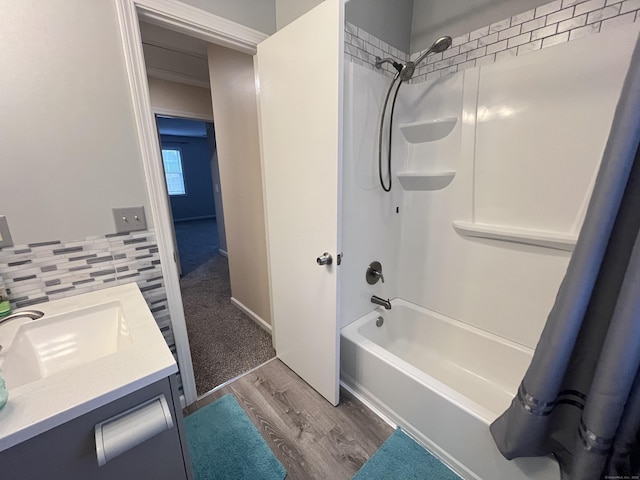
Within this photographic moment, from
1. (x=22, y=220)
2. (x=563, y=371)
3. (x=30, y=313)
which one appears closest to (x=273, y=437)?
(x=30, y=313)

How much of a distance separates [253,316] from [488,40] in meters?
2.63

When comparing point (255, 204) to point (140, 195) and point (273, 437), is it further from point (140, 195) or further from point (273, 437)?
point (273, 437)

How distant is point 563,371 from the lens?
2.95 ft

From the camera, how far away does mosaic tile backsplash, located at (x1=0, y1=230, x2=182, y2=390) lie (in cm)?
104

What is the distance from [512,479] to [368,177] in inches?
61.7

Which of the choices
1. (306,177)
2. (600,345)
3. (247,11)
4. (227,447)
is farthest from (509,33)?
(227,447)

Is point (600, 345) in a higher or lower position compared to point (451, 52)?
lower

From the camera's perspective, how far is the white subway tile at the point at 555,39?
121 cm

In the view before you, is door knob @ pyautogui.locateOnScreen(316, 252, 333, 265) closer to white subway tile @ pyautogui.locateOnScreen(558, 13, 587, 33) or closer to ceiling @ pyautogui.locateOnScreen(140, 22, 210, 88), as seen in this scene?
white subway tile @ pyautogui.locateOnScreen(558, 13, 587, 33)

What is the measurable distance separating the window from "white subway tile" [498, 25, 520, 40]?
7.80 m

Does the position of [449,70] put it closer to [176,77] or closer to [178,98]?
[176,77]

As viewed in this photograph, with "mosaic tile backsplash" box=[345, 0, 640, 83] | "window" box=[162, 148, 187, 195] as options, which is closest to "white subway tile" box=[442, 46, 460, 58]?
"mosaic tile backsplash" box=[345, 0, 640, 83]

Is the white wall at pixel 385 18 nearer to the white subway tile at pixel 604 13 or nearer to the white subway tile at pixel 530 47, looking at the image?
the white subway tile at pixel 530 47

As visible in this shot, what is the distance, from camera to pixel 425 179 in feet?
5.76
